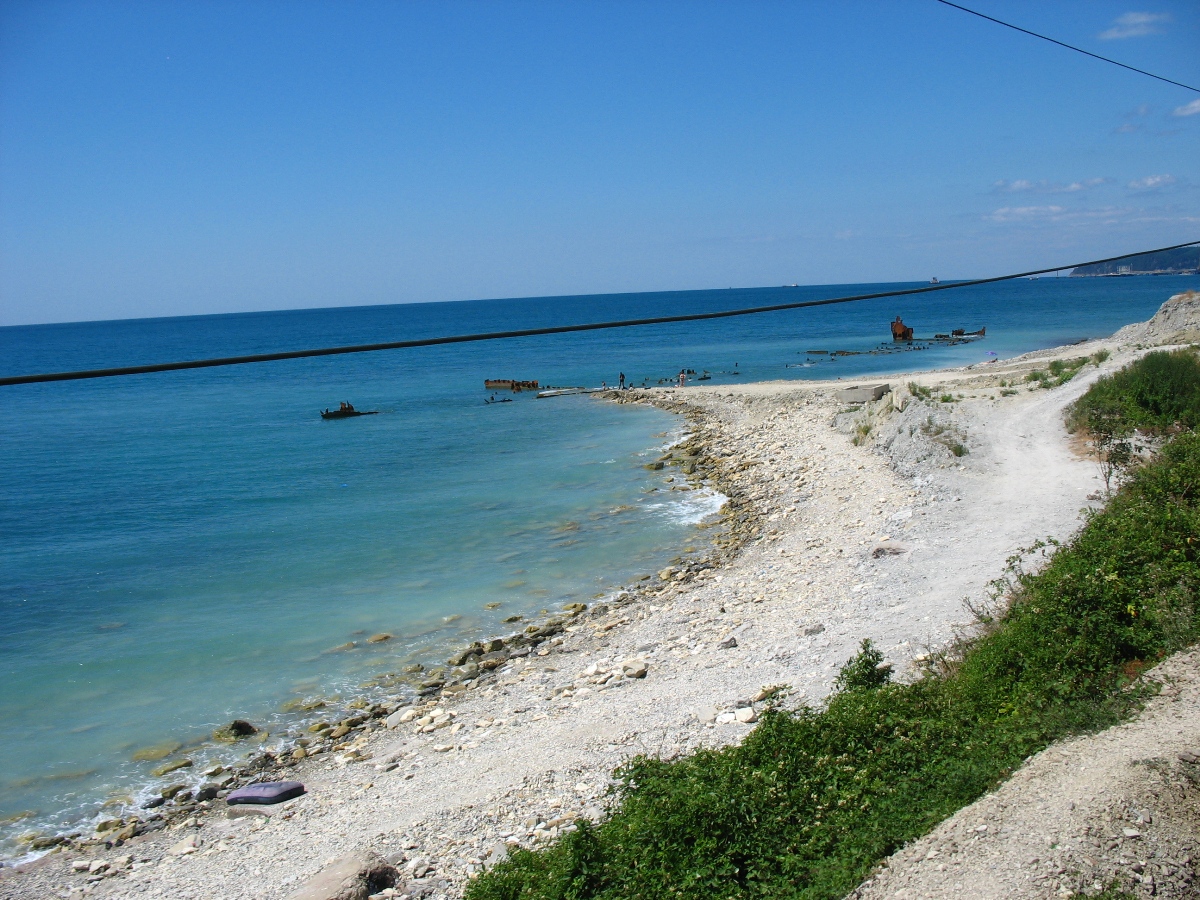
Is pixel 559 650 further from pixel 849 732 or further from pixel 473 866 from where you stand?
pixel 849 732

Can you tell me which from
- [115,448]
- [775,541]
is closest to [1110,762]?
[775,541]

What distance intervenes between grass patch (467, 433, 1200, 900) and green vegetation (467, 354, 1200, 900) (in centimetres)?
1

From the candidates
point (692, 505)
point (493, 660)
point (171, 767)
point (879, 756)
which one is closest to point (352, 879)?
point (879, 756)

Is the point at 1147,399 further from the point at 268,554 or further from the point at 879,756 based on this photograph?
the point at 268,554

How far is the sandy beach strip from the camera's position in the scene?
9344 millimetres

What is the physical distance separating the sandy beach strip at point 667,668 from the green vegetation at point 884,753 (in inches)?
60.7

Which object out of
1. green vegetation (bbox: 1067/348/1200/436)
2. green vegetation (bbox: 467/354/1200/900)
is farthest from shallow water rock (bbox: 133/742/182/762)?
green vegetation (bbox: 1067/348/1200/436)

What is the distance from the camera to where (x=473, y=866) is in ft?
27.2

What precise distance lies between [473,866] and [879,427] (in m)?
21.7

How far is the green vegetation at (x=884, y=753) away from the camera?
6.30 metres

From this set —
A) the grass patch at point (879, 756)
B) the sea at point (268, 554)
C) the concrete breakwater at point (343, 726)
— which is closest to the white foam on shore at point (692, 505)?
the sea at point (268, 554)

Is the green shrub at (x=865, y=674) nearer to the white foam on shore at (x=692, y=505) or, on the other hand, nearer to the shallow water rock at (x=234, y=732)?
the shallow water rock at (x=234, y=732)

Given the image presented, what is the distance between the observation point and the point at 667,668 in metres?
13.1

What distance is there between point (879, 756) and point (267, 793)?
26.0 ft
